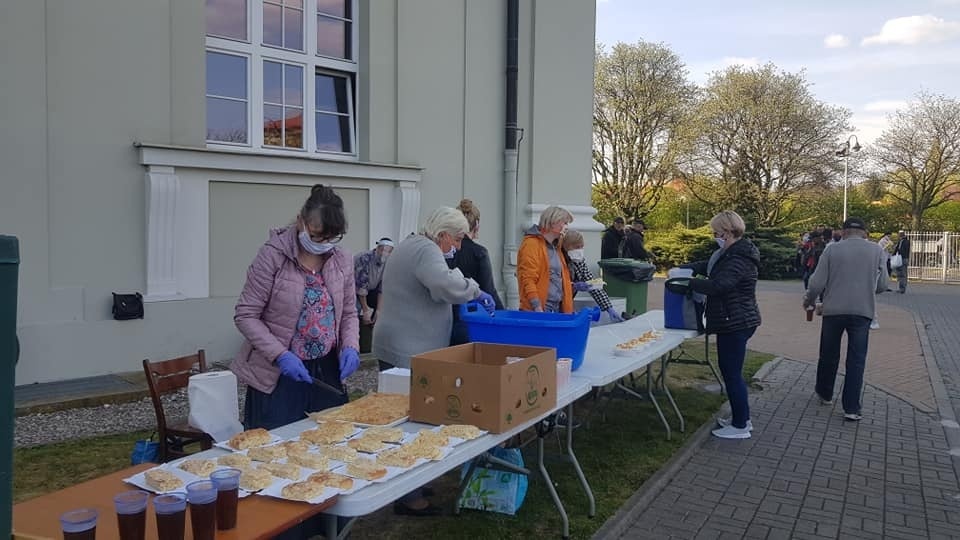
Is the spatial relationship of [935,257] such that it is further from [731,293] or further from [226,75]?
[226,75]

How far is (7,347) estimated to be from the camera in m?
1.38

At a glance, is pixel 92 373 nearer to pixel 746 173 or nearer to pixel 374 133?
pixel 374 133

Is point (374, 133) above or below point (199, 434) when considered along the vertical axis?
above

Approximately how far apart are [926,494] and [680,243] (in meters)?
25.6

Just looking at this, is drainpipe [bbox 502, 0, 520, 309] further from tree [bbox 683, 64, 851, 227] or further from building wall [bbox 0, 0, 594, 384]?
tree [bbox 683, 64, 851, 227]

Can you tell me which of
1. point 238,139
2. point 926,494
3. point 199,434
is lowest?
point 926,494

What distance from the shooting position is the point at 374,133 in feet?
28.2

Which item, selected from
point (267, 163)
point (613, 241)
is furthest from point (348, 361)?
point (613, 241)

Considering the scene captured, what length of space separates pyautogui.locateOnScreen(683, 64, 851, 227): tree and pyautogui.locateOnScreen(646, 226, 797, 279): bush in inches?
98.0

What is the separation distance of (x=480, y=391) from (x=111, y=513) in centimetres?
130

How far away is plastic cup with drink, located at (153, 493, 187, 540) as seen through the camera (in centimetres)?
184

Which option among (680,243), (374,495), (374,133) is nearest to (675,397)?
(374,133)

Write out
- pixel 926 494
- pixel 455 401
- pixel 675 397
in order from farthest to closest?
pixel 675 397
pixel 926 494
pixel 455 401

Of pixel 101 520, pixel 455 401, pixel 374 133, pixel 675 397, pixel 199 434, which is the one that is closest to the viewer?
pixel 101 520
